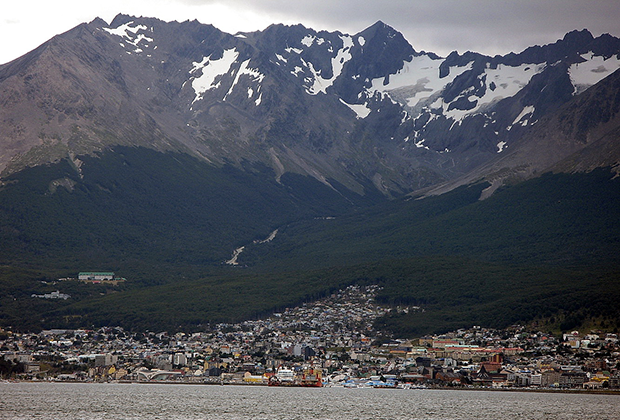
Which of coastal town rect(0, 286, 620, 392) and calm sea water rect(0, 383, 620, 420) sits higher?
coastal town rect(0, 286, 620, 392)

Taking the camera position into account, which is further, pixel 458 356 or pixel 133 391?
pixel 458 356

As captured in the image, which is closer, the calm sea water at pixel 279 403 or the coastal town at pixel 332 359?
the calm sea water at pixel 279 403

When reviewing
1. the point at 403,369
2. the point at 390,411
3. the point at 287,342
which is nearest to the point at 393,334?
the point at 287,342

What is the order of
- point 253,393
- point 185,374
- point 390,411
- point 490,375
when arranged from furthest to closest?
point 185,374, point 490,375, point 253,393, point 390,411

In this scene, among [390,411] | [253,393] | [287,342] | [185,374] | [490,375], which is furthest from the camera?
[287,342]

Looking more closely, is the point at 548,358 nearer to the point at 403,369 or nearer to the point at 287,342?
the point at 403,369
